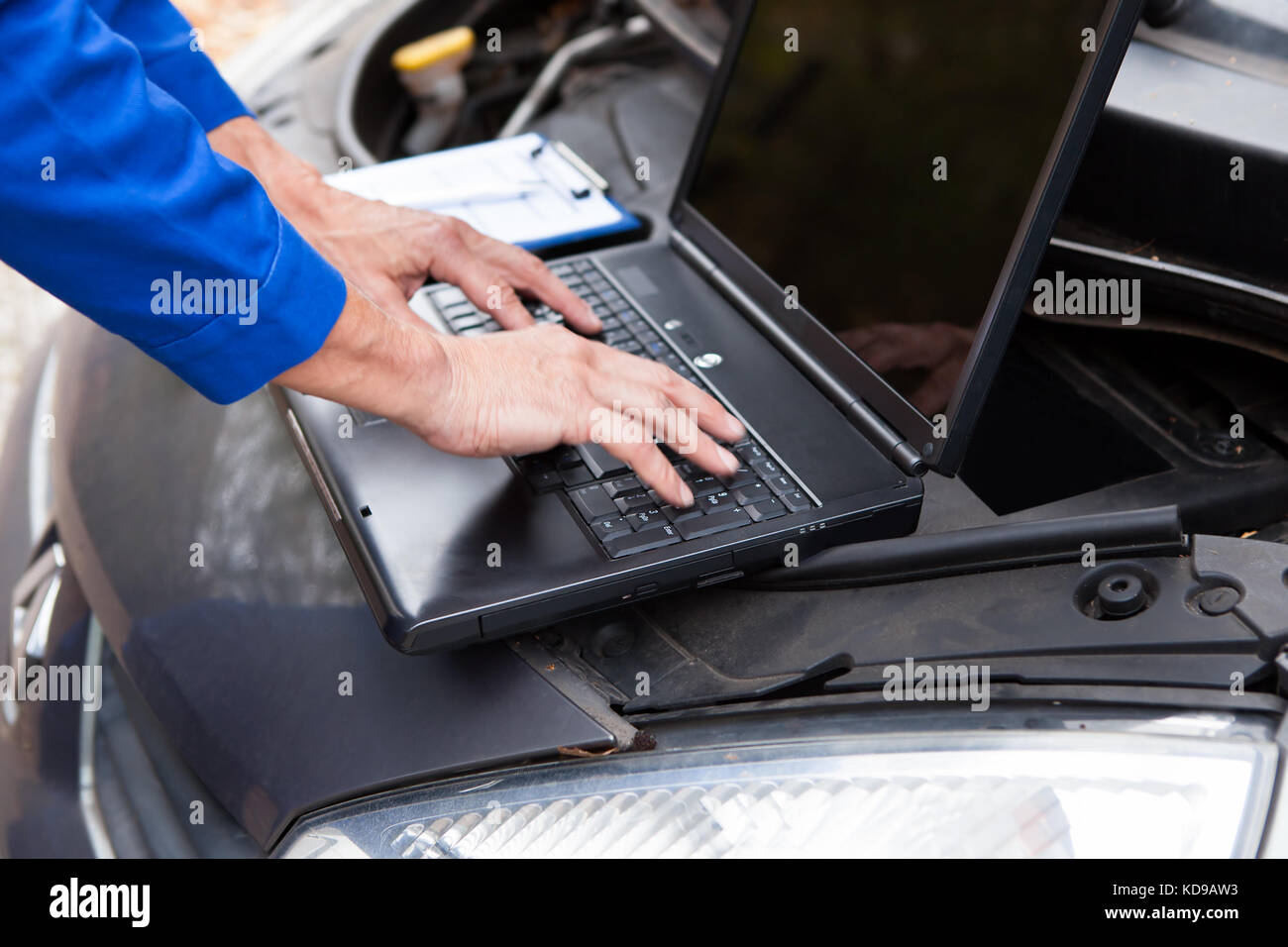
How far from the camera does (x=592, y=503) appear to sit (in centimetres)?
82

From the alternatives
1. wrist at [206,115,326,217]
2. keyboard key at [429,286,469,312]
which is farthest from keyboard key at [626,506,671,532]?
wrist at [206,115,326,217]

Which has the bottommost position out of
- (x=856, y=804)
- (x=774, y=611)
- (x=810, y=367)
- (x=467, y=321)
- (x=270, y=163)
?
(x=856, y=804)

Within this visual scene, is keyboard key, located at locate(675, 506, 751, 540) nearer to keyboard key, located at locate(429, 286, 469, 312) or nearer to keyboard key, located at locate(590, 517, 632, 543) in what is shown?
keyboard key, located at locate(590, 517, 632, 543)

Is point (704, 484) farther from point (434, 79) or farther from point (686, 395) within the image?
point (434, 79)

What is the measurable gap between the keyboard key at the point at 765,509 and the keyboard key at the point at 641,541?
0.06 metres

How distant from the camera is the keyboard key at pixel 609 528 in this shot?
789 millimetres

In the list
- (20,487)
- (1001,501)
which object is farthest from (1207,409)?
(20,487)

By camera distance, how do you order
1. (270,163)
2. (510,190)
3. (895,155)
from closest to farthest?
(895,155)
(270,163)
(510,190)

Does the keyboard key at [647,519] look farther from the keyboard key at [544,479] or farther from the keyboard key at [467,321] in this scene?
the keyboard key at [467,321]

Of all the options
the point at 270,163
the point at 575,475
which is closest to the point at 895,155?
the point at 575,475

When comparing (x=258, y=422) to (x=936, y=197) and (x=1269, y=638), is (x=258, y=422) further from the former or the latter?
(x=1269, y=638)

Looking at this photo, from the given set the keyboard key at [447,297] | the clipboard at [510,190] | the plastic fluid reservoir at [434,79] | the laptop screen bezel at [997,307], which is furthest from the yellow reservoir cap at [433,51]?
the laptop screen bezel at [997,307]

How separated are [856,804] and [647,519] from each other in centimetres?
24

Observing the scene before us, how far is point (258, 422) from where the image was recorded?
1077 mm
